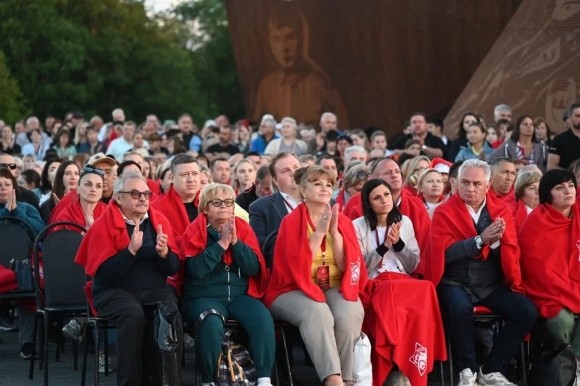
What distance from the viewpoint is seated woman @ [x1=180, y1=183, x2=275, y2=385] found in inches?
361

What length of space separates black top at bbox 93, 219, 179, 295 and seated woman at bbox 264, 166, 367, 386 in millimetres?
753

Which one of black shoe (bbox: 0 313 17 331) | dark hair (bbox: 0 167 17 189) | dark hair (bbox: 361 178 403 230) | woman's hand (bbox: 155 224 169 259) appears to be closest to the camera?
woman's hand (bbox: 155 224 169 259)

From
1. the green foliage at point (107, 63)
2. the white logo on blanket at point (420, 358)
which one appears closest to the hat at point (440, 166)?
the white logo on blanket at point (420, 358)

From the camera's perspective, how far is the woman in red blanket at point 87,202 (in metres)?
11.0

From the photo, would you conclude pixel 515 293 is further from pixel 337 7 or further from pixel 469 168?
pixel 337 7

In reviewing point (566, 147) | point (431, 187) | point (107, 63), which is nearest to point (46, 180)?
point (431, 187)

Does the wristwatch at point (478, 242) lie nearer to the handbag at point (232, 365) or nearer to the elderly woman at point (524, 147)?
the handbag at point (232, 365)

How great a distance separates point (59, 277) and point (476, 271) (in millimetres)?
3044

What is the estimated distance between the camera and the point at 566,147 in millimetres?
14586

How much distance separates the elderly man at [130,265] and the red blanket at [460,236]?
1.88 meters

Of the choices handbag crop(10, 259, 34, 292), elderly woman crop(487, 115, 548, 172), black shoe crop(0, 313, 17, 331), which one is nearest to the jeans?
handbag crop(10, 259, 34, 292)

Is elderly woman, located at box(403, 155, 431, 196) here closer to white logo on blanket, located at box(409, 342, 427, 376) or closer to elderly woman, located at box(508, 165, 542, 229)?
elderly woman, located at box(508, 165, 542, 229)

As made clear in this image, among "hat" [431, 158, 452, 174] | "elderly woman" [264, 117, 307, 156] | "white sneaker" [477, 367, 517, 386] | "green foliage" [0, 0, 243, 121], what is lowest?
"white sneaker" [477, 367, 517, 386]

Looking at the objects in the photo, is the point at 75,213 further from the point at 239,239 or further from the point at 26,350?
the point at 239,239
